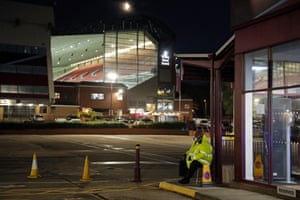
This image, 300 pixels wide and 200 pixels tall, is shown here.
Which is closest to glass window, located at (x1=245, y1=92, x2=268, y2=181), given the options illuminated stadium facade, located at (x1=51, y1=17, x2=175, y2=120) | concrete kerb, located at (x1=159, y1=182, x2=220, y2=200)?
concrete kerb, located at (x1=159, y1=182, x2=220, y2=200)

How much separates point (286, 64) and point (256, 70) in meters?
0.82

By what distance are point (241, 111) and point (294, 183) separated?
7.41ft

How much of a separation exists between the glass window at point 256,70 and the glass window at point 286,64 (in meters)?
0.27

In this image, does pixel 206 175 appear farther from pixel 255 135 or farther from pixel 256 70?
pixel 256 70

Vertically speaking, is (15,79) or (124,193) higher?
(15,79)

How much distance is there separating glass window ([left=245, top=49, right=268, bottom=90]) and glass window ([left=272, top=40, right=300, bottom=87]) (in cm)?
27

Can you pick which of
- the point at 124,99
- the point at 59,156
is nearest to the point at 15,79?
the point at 124,99

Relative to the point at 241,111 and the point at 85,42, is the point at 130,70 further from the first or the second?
the point at 241,111

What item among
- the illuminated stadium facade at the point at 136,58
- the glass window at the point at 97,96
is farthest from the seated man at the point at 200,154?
the illuminated stadium facade at the point at 136,58

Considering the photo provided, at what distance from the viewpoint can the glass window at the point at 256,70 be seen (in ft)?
39.9

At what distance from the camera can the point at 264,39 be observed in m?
11.9

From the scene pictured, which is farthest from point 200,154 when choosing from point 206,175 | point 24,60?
point 24,60

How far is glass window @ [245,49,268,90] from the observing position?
12.2 m

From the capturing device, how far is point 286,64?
1211 centimetres
